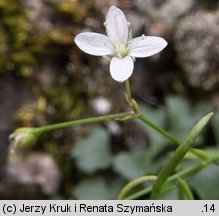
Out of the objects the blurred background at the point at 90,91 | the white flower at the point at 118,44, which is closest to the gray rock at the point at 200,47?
the blurred background at the point at 90,91

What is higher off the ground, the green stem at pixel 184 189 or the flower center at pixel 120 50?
the flower center at pixel 120 50

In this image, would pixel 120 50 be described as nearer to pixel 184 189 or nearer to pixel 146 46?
pixel 146 46

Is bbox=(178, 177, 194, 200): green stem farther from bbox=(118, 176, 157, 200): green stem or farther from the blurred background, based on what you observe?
the blurred background

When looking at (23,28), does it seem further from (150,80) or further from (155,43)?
(155,43)

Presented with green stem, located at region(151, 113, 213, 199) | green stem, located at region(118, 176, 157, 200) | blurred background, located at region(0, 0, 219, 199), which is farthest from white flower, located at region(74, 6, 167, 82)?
blurred background, located at region(0, 0, 219, 199)

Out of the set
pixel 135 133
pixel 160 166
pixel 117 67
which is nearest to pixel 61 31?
pixel 135 133
